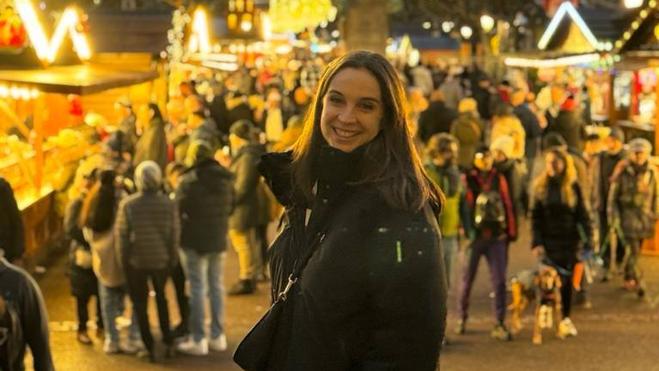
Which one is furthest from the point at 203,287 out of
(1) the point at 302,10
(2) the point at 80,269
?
(1) the point at 302,10

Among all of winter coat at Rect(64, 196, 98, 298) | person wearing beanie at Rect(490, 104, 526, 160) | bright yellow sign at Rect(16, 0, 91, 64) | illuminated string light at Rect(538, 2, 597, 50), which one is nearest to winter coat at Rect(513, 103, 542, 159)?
person wearing beanie at Rect(490, 104, 526, 160)

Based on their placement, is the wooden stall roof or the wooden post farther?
the wooden post

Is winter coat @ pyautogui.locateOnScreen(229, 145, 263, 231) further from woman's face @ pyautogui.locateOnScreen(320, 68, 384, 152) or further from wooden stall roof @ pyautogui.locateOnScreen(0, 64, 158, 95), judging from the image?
woman's face @ pyautogui.locateOnScreen(320, 68, 384, 152)

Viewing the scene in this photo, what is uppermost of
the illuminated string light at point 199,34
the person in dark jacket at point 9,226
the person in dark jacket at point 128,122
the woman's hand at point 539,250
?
the illuminated string light at point 199,34

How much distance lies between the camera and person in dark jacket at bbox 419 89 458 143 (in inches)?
837

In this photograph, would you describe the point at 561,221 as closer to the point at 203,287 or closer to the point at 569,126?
the point at 203,287

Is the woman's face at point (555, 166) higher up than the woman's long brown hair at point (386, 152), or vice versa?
the woman's long brown hair at point (386, 152)

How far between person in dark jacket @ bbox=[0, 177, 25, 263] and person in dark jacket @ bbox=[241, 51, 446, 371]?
650 centimetres

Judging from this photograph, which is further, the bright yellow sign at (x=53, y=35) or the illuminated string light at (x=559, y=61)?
the illuminated string light at (x=559, y=61)

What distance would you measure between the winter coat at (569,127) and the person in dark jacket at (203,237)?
8.89 meters

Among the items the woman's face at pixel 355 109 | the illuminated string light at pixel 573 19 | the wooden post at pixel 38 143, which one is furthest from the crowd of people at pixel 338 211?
the illuminated string light at pixel 573 19

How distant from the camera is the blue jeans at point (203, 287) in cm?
1108

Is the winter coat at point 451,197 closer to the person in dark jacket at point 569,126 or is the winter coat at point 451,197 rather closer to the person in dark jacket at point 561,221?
the person in dark jacket at point 561,221

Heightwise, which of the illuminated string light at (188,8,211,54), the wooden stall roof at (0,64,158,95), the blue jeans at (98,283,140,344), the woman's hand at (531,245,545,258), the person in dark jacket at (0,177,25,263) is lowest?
the blue jeans at (98,283,140,344)
